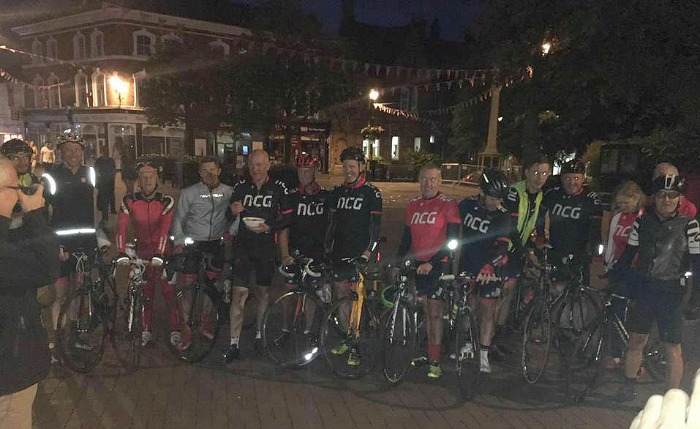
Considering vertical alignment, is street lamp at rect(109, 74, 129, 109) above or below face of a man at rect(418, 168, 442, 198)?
above

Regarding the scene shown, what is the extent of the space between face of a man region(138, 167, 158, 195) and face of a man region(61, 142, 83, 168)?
0.70 metres

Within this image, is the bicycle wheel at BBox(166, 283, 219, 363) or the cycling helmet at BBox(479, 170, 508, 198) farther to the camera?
the bicycle wheel at BBox(166, 283, 219, 363)

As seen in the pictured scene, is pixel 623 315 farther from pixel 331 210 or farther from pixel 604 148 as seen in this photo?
pixel 604 148

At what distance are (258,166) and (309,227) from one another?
34.9 inches

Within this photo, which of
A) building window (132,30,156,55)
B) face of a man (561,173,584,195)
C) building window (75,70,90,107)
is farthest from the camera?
building window (75,70,90,107)

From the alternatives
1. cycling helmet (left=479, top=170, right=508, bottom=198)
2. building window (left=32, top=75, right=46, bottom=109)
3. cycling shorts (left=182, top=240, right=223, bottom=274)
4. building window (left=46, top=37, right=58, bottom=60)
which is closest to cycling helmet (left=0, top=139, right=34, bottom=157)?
cycling shorts (left=182, top=240, right=223, bottom=274)

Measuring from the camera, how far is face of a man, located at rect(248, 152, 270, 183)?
533 cm

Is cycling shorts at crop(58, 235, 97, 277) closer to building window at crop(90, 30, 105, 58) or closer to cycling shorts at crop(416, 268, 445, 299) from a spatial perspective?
cycling shorts at crop(416, 268, 445, 299)

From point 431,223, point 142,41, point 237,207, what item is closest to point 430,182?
point 431,223

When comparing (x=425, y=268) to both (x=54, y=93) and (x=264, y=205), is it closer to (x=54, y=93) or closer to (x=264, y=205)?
(x=264, y=205)

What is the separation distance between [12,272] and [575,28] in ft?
31.3

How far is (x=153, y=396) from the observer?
4.52 meters

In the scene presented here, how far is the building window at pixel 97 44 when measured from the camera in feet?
117

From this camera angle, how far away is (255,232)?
5.28 m
